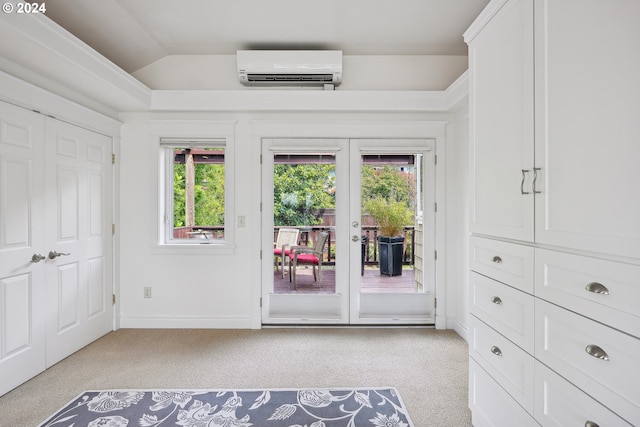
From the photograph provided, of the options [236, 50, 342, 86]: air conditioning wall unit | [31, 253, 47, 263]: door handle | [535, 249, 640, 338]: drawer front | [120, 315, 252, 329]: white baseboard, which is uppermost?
[236, 50, 342, 86]: air conditioning wall unit

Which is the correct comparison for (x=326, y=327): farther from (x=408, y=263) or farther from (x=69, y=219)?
(x=69, y=219)

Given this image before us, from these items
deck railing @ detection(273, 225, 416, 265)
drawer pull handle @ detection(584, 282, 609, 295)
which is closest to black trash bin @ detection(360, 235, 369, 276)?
deck railing @ detection(273, 225, 416, 265)

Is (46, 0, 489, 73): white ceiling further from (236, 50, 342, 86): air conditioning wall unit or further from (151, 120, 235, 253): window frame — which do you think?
(151, 120, 235, 253): window frame

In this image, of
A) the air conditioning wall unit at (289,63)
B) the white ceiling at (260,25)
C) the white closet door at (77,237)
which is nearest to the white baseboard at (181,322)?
the white closet door at (77,237)

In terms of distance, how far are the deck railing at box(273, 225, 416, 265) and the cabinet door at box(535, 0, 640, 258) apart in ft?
7.21

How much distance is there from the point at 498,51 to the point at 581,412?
5.18ft

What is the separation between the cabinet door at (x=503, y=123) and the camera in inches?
57.2

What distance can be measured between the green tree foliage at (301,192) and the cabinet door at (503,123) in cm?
183

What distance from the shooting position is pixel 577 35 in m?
1.19

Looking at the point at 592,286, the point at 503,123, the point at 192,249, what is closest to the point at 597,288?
the point at 592,286

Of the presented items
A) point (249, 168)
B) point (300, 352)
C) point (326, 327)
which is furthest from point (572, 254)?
point (249, 168)

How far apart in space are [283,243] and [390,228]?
1.16 m

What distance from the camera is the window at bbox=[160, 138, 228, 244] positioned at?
141 inches

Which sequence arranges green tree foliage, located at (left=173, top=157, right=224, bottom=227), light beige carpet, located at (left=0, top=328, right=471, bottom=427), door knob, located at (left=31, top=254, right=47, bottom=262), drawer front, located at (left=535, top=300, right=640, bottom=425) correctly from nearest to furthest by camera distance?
drawer front, located at (left=535, top=300, right=640, bottom=425) → light beige carpet, located at (left=0, top=328, right=471, bottom=427) → door knob, located at (left=31, top=254, right=47, bottom=262) → green tree foliage, located at (left=173, top=157, right=224, bottom=227)
